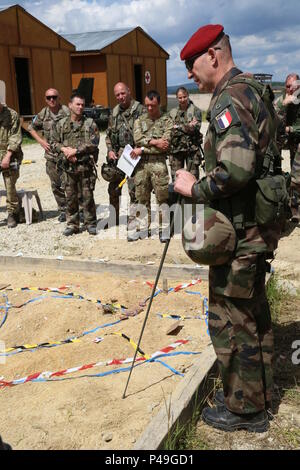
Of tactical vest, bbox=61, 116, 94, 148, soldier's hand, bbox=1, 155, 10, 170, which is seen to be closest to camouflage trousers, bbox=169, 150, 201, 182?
tactical vest, bbox=61, 116, 94, 148

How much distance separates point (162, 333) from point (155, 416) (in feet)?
4.39

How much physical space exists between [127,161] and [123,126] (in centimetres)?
59

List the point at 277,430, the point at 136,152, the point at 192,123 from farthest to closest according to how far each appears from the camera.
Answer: the point at 192,123 → the point at 136,152 → the point at 277,430

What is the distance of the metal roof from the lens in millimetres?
22298

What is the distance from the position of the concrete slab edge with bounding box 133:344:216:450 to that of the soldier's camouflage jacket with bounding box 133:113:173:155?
3.60 meters

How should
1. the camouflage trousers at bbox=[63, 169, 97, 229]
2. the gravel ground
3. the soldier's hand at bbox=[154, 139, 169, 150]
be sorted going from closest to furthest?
the gravel ground < the soldier's hand at bbox=[154, 139, 169, 150] < the camouflage trousers at bbox=[63, 169, 97, 229]

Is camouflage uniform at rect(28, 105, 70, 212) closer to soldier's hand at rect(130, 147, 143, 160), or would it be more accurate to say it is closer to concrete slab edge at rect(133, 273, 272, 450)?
soldier's hand at rect(130, 147, 143, 160)

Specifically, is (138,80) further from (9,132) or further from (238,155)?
(238,155)

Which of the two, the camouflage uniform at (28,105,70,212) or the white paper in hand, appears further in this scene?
the camouflage uniform at (28,105,70,212)

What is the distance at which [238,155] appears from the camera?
210cm

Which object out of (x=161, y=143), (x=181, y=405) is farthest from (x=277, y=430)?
(x=161, y=143)

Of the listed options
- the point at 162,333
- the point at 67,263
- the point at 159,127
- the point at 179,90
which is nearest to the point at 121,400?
the point at 162,333

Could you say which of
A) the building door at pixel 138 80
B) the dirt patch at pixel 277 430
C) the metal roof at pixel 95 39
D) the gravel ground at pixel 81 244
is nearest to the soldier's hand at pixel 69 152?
the gravel ground at pixel 81 244

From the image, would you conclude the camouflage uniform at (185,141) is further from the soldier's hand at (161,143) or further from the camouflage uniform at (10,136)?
the camouflage uniform at (10,136)
